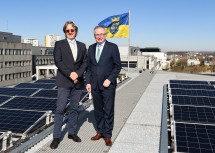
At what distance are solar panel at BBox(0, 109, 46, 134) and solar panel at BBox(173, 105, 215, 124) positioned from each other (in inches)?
138

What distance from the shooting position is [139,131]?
6512mm

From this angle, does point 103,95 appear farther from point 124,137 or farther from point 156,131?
point 156,131

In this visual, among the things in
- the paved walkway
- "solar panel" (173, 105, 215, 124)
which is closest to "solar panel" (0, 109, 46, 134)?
the paved walkway

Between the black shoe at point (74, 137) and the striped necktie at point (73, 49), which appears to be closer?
the striped necktie at point (73, 49)

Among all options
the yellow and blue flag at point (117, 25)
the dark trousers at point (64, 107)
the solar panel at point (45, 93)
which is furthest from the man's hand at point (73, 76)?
the yellow and blue flag at point (117, 25)

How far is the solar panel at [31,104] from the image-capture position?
25.8 feet

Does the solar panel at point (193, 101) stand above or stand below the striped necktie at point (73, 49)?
below

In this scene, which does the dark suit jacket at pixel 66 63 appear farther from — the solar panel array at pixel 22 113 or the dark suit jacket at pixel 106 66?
the solar panel array at pixel 22 113

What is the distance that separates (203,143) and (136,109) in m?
4.27

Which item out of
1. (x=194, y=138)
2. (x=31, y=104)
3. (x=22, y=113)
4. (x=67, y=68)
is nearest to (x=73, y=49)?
(x=67, y=68)

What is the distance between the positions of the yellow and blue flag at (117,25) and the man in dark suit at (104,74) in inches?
847

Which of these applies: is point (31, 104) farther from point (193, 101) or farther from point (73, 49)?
point (193, 101)

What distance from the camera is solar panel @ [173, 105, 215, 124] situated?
20.4ft

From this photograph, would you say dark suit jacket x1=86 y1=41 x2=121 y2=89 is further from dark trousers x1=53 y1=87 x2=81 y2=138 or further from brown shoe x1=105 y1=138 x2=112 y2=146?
brown shoe x1=105 y1=138 x2=112 y2=146
